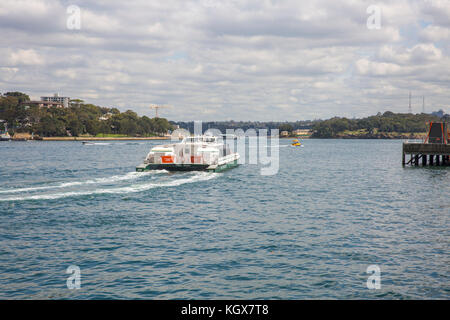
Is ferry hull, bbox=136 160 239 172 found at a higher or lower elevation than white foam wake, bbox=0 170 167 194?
higher

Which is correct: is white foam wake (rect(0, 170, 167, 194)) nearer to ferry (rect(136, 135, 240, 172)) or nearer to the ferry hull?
the ferry hull

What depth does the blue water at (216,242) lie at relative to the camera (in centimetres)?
1459

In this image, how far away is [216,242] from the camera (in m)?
20.5

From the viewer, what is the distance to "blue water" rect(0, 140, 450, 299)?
1459 centimetres

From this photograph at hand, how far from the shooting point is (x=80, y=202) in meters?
29.8

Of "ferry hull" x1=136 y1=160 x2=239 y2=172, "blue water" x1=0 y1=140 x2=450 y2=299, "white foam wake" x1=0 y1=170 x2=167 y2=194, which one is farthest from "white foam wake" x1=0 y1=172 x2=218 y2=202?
"white foam wake" x1=0 y1=170 x2=167 y2=194

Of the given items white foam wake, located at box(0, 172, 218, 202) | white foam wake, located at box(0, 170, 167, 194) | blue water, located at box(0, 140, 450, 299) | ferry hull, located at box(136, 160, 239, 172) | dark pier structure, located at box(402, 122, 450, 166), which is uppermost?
dark pier structure, located at box(402, 122, 450, 166)

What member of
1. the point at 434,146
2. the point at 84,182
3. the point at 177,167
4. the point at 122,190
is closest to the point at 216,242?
the point at 122,190

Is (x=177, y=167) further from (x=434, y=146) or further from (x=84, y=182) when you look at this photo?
(x=434, y=146)

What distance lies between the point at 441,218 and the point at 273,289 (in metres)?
17.8
